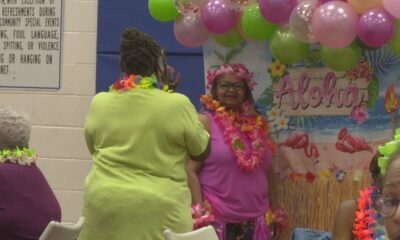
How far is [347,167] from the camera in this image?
366cm

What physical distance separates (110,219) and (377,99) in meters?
1.49

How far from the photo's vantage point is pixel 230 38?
3.62 meters

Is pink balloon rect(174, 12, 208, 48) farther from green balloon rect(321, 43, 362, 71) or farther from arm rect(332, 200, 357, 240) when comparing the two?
arm rect(332, 200, 357, 240)

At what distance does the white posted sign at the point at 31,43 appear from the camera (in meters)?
4.38

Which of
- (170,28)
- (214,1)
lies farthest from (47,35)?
(214,1)

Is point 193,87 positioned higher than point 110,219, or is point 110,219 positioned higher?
point 193,87

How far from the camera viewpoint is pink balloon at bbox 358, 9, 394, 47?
310cm

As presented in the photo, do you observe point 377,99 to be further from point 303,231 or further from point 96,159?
point 96,159

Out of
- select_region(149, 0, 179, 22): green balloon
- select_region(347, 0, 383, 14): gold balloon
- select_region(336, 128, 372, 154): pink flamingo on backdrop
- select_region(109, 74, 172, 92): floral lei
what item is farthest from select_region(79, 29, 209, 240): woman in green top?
select_region(336, 128, 372, 154): pink flamingo on backdrop

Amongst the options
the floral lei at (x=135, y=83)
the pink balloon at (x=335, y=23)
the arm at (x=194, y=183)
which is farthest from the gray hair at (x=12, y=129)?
the pink balloon at (x=335, y=23)

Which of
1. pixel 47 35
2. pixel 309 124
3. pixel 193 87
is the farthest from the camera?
pixel 47 35

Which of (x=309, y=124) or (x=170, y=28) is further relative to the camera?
(x=170, y=28)

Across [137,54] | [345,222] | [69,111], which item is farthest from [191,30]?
[345,222]

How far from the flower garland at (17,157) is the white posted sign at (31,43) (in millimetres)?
1650
